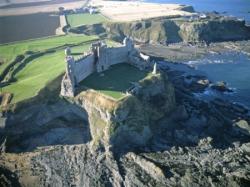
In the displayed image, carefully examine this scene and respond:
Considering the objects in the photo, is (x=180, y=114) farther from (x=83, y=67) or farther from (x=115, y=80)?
(x=83, y=67)

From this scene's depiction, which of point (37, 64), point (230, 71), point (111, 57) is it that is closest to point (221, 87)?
point (230, 71)

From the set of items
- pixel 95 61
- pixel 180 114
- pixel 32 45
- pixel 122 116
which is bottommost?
pixel 180 114

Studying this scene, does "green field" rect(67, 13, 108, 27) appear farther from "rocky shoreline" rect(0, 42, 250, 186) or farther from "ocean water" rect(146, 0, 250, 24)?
"rocky shoreline" rect(0, 42, 250, 186)

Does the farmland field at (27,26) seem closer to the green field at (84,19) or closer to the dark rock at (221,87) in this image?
the green field at (84,19)

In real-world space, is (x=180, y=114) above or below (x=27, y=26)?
below

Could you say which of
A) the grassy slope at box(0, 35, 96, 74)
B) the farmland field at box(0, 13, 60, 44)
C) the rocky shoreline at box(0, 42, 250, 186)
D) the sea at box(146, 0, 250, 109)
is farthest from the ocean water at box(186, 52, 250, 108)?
the farmland field at box(0, 13, 60, 44)

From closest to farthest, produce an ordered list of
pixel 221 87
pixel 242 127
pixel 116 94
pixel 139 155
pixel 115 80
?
pixel 139 155 → pixel 116 94 → pixel 242 127 → pixel 115 80 → pixel 221 87

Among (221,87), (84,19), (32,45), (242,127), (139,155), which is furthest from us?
(84,19)

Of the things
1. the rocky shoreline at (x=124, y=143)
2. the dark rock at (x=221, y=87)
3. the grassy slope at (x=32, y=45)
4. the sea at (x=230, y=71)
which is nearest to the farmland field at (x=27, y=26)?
the grassy slope at (x=32, y=45)
